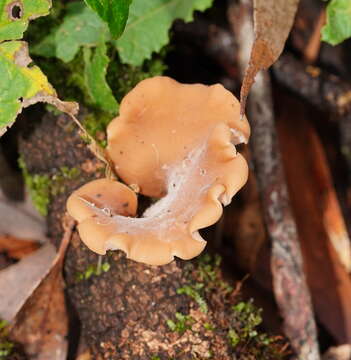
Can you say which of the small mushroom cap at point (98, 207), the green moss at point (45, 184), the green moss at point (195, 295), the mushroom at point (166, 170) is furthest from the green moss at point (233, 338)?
the green moss at point (45, 184)

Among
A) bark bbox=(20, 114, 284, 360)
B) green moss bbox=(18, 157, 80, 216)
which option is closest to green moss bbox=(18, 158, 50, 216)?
green moss bbox=(18, 157, 80, 216)

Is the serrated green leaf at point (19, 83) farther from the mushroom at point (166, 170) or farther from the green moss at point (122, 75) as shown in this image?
the green moss at point (122, 75)

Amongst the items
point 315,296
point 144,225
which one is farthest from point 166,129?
point 315,296

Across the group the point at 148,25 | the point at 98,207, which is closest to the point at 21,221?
the point at 98,207

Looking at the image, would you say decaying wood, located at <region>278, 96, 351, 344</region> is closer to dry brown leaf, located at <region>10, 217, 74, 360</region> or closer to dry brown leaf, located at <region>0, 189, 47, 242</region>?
dry brown leaf, located at <region>10, 217, 74, 360</region>

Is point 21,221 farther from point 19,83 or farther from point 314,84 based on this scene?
point 314,84

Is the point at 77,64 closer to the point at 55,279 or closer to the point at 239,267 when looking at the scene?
the point at 55,279
